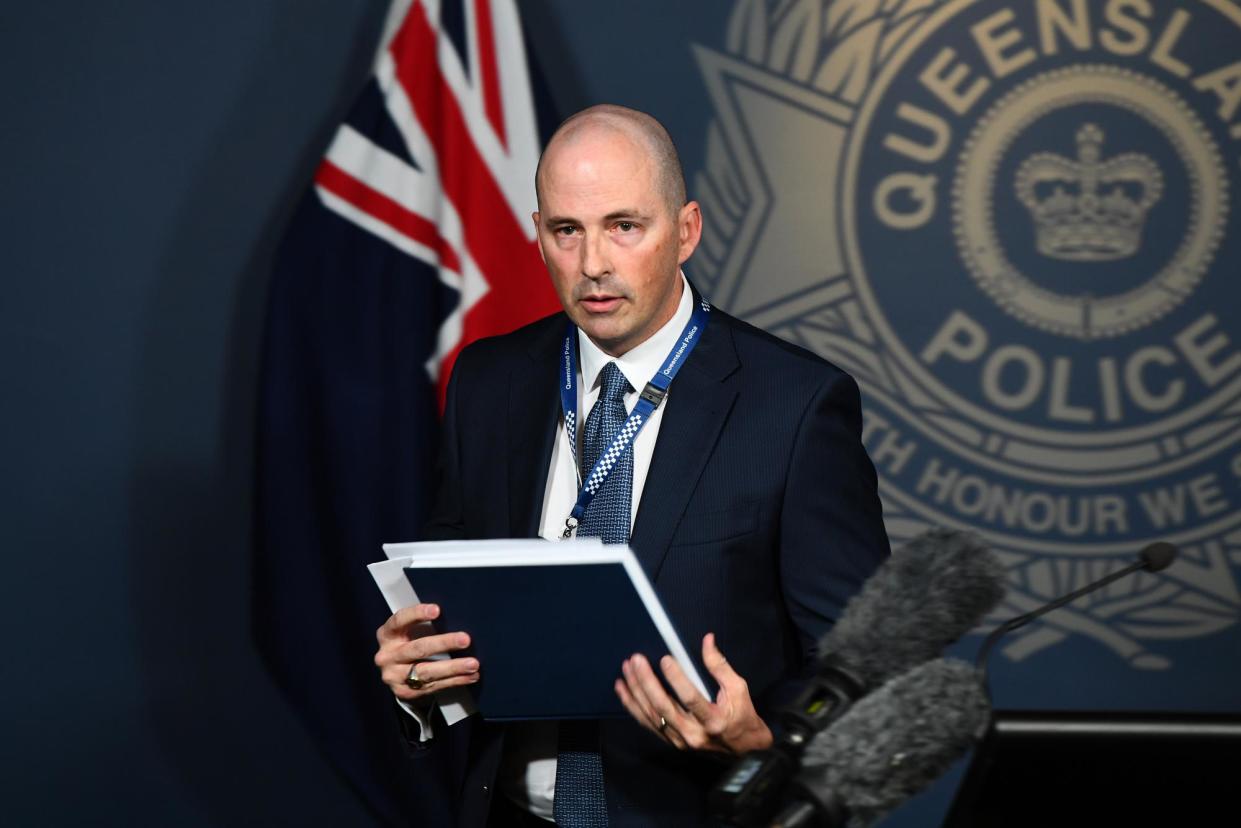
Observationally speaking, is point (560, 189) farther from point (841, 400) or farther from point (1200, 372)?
point (1200, 372)

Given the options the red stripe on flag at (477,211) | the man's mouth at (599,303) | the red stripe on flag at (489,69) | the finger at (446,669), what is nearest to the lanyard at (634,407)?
the man's mouth at (599,303)

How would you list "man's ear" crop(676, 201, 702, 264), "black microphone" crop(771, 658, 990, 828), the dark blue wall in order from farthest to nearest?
the dark blue wall, "man's ear" crop(676, 201, 702, 264), "black microphone" crop(771, 658, 990, 828)

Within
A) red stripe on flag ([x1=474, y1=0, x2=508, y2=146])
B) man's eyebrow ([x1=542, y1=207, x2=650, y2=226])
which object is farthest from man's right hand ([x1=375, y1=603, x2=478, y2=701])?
red stripe on flag ([x1=474, y1=0, x2=508, y2=146])

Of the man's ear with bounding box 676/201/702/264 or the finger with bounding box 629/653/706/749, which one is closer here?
the finger with bounding box 629/653/706/749

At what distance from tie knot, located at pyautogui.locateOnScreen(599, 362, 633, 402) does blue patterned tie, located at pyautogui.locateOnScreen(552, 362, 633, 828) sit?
5 cm

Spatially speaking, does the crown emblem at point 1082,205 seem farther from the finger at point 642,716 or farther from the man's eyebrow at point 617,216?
the finger at point 642,716

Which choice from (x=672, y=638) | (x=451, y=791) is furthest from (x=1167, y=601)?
(x=672, y=638)

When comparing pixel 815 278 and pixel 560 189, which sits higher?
pixel 560 189

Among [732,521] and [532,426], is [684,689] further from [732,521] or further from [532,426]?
[532,426]

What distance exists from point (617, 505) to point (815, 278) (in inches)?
65.7

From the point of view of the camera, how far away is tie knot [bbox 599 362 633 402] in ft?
6.48

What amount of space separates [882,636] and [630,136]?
3.23ft

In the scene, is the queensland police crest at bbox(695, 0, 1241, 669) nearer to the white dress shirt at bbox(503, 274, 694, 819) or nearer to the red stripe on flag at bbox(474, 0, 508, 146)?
the red stripe on flag at bbox(474, 0, 508, 146)

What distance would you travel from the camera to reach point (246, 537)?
11.1ft
